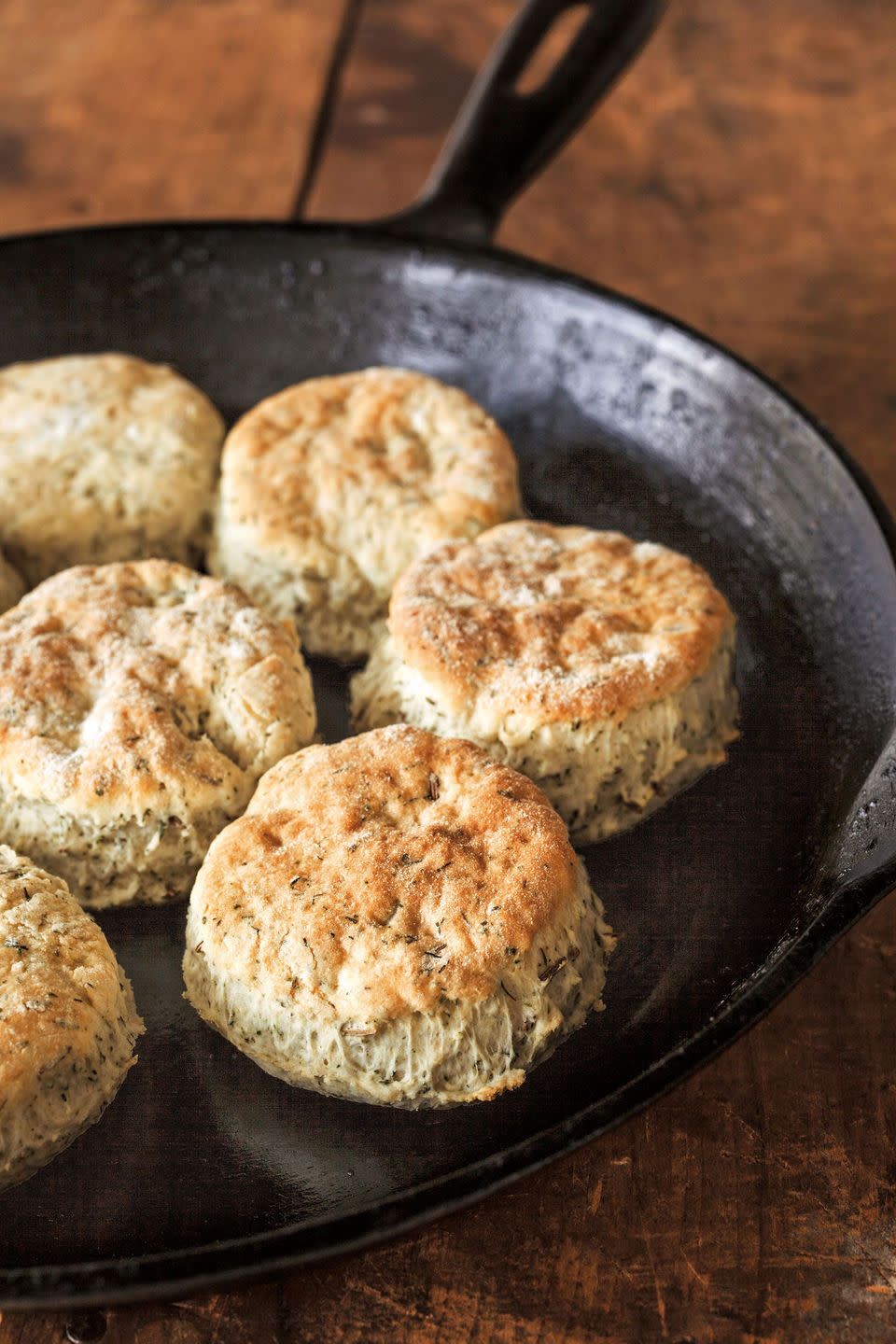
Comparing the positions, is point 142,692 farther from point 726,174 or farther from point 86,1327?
point 726,174

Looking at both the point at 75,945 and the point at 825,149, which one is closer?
the point at 75,945

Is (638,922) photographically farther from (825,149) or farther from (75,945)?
(825,149)

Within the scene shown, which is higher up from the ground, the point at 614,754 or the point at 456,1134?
the point at 614,754

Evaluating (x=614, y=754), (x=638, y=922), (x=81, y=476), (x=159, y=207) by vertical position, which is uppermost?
(x=614, y=754)

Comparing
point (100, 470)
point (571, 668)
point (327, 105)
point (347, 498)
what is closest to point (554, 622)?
point (571, 668)

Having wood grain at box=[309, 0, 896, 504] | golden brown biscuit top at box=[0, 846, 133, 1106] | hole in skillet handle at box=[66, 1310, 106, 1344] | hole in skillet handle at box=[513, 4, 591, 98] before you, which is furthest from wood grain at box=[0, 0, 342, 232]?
hole in skillet handle at box=[66, 1310, 106, 1344]

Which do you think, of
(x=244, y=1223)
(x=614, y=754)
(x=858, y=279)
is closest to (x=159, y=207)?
(x=858, y=279)
